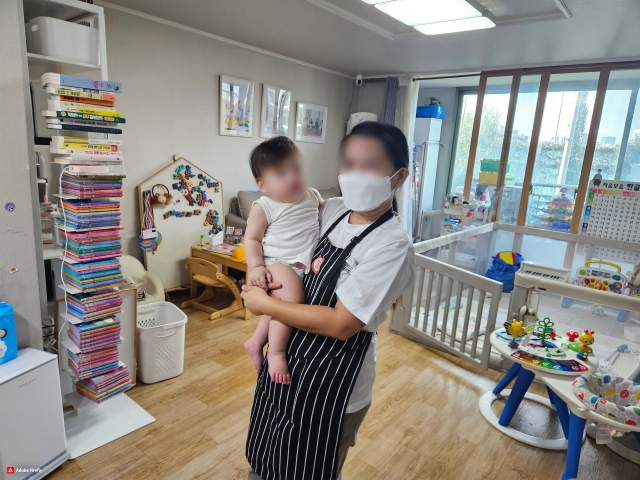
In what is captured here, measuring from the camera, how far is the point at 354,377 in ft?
3.27

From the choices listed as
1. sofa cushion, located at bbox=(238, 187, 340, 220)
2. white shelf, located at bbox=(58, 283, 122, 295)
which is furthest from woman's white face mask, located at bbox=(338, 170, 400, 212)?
sofa cushion, located at bbox=(238, 187, 340, 220)

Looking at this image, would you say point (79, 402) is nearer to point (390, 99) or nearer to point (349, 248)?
point (349, 248)

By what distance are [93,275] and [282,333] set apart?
120 centimetres

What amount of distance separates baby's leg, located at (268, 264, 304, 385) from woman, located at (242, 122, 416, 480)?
2 centimetres

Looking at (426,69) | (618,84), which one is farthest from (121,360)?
(618,84)

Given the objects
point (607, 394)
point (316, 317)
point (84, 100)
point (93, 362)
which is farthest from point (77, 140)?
point (607, 394)

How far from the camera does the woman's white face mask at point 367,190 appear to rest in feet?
3.18

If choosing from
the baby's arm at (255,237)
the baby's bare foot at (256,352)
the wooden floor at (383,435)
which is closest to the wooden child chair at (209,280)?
the wooden floor at (383,435)

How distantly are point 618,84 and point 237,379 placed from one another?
14.7 feet

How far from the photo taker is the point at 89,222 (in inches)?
69.7

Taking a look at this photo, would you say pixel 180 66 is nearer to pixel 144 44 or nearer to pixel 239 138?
pixel 144 44

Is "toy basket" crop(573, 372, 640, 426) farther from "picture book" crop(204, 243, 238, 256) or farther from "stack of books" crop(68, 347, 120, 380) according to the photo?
"picture book" crop(204, 243, 238, 256)

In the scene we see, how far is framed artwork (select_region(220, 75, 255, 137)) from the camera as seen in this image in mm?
3779

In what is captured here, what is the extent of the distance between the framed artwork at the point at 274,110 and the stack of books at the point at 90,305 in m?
2.74
